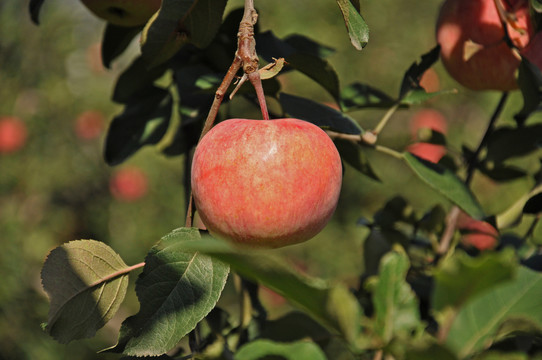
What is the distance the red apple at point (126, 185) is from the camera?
→ 2.56m

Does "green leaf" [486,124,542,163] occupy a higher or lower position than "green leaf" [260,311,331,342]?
lower

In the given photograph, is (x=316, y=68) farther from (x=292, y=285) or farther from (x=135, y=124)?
(x=292, y=285)

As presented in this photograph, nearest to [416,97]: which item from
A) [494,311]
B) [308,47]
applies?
[308,47]

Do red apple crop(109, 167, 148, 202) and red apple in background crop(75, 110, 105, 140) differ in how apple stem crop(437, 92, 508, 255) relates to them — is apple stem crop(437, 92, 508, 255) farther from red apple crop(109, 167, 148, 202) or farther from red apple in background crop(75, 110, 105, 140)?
red apple in background crop(75, 110, 105, 140)

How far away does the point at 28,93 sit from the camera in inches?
97.9

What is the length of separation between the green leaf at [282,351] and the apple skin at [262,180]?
191 millimetres

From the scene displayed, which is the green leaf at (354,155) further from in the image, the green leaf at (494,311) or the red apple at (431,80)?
the red apple at (431,80)

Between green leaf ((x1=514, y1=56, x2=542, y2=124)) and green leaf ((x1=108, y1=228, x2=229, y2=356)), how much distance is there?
0.41m

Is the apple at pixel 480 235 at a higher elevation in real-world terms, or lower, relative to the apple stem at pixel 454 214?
lower

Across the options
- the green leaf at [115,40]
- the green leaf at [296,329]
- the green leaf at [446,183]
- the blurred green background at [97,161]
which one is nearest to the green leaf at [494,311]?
the green leaf at [296,329]

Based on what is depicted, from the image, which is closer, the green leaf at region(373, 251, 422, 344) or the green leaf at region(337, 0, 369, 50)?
the green leaf at region(373, 251, 422, 344)

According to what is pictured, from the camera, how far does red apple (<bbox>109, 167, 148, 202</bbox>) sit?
8.41 feet

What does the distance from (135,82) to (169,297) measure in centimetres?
41

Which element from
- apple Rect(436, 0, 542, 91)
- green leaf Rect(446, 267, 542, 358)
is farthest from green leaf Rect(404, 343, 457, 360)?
apple Rect(436, 0, 542, 91)
